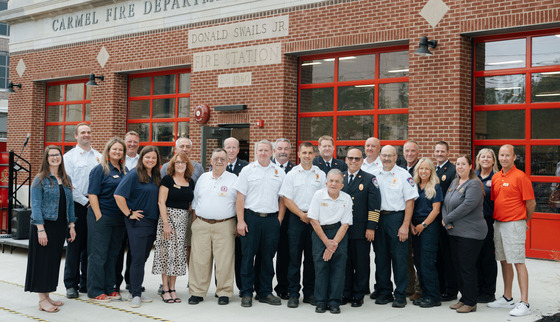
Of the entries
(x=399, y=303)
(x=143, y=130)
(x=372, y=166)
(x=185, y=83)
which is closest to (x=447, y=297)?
(x=399, y=303)

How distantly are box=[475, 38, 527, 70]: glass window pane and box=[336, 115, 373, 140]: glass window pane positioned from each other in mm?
2385

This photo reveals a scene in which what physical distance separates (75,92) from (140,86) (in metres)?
2.65

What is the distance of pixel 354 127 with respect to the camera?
39.6ft

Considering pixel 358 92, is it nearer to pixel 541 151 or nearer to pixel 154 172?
pixel 541 151

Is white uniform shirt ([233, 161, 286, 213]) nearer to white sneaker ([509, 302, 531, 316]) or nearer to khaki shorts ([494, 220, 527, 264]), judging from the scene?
khaki shorts ([494, 220, 527, 264])

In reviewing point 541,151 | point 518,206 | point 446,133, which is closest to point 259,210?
point 518,206

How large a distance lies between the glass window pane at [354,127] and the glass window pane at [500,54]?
2.39 metres

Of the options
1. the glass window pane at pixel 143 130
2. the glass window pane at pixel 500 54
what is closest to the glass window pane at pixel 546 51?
the glass window pane at pixel 500 54

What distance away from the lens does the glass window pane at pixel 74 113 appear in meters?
17.1

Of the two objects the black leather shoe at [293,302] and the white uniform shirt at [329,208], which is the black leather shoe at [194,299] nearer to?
the black leather shoe at [293,302]

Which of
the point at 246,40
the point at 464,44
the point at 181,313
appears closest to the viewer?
the point at 181,313

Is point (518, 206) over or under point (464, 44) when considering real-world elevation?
under

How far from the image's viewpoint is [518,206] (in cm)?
670

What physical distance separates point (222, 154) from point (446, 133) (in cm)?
508
